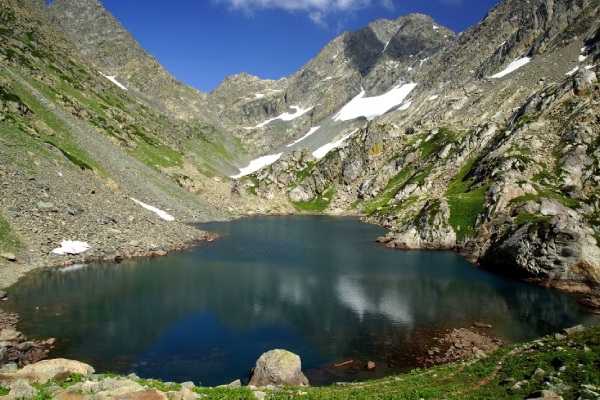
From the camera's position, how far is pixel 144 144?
178m

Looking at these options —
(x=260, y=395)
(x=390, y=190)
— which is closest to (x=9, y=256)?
(x=260, y=395)

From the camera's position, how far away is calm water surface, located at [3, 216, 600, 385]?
3931 centimetres

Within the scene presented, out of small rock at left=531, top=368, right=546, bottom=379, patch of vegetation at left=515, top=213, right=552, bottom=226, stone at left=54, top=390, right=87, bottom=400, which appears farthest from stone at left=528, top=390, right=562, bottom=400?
patch of vegetation at left=515, top=213, right=552, bottom=226

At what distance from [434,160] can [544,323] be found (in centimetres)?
12444

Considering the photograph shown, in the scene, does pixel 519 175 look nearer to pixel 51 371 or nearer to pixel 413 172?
pixel 413 172

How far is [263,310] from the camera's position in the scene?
176 feet

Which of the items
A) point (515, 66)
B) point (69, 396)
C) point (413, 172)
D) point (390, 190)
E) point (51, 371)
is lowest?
point (51, 371)

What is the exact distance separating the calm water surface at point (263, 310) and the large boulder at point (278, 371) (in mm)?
2372

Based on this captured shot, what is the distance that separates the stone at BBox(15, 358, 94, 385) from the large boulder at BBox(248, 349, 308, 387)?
42.9 feet

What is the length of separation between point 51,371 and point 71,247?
181 feet

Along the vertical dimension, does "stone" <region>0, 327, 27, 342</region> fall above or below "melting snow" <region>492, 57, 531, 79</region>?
below

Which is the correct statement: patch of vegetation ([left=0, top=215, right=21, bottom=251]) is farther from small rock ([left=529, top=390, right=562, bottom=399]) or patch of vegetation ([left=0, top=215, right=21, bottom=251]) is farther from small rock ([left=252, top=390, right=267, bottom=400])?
small rock ([left=529, top=390, right=562, bottom=399])

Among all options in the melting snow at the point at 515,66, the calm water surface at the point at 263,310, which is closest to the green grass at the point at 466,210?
the calm water surface at the point at 263,310

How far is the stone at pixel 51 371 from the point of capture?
22.4 metres
